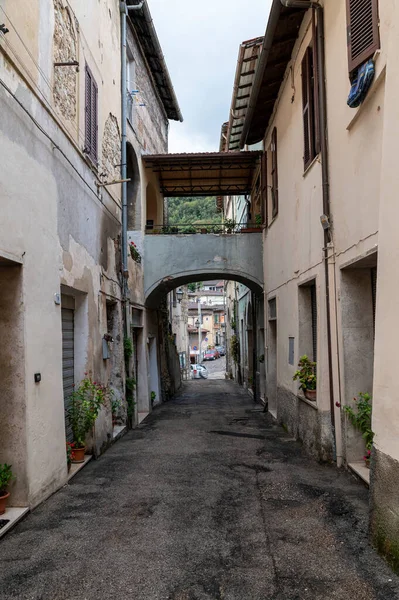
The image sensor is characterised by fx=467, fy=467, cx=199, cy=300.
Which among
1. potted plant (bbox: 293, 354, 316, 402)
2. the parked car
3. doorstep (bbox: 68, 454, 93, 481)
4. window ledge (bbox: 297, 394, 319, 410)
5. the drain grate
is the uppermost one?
potted plant (bbox: 293, 354, 316, 402)

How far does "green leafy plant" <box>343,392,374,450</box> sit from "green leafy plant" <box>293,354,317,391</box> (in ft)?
4.69

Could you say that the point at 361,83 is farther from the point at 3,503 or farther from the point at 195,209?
the point at 195,209

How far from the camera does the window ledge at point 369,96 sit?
4438 millimetres

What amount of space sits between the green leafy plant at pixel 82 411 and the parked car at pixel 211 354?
163 ft

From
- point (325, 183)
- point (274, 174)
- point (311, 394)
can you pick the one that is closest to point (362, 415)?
point (311, 394)

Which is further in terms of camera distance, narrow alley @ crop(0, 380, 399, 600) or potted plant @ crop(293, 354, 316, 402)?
potted plant @ crop(293, 354, 316, 402)

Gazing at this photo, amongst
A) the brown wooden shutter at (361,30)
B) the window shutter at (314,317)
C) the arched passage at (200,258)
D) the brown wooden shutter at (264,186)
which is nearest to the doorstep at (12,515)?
the window shutter at (314,317)

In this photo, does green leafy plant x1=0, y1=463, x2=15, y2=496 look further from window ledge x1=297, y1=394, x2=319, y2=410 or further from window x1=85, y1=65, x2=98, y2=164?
window x1=85, y1=65, x2=98, y2=164

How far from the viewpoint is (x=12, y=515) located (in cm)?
440

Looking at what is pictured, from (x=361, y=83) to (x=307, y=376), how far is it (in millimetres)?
4134

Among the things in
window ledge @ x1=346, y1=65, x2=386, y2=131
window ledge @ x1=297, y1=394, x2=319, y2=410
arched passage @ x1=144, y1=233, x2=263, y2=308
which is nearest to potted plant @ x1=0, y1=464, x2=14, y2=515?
window ledge @ x1=297, y1=394, x2=319, y2=410

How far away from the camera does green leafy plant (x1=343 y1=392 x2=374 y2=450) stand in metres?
5.27

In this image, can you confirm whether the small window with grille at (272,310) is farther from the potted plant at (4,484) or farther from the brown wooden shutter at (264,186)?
the potted plant at (4,484)

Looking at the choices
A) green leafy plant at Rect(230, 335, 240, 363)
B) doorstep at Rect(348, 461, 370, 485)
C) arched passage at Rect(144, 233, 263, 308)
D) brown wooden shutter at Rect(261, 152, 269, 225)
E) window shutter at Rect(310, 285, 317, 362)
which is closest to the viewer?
doorstep at Rect(348, 461, 370, 485)
